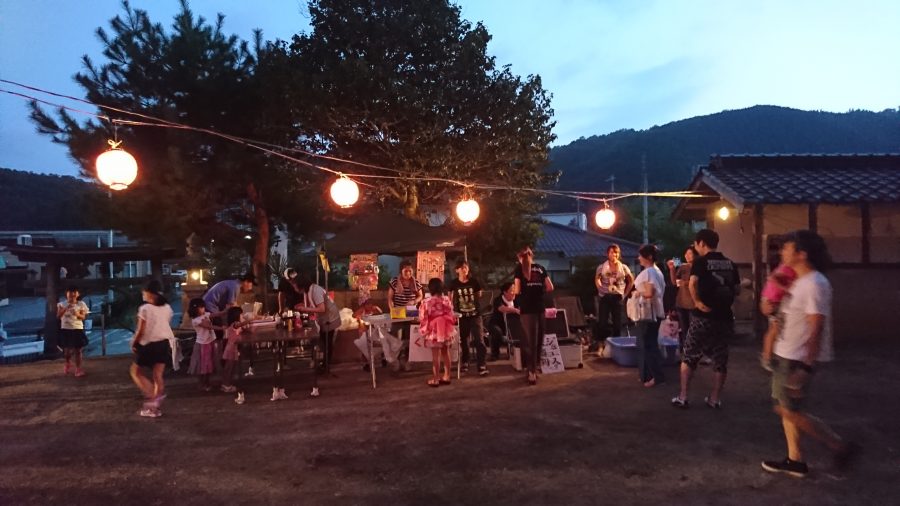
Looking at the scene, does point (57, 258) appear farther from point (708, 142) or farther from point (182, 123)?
point (708, 142)

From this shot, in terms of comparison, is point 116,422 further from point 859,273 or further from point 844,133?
point 844,133

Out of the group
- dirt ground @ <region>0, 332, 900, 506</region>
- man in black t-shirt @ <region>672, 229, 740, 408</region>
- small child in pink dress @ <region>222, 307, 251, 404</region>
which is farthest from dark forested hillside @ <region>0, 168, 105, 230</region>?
man in black t-shirt @ <region>672, 229, 740, 408</region>

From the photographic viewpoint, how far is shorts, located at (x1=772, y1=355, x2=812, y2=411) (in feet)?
12.9

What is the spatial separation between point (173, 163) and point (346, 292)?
4509 millimetres

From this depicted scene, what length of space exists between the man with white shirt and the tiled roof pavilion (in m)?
5.69

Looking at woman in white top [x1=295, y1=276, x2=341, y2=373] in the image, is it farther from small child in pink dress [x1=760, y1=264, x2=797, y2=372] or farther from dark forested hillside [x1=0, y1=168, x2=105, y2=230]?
dark forested hillside [x1=0, y1=168, x2=105, y2=230]

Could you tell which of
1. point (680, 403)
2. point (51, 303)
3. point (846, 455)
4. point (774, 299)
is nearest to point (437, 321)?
point (680, 403)

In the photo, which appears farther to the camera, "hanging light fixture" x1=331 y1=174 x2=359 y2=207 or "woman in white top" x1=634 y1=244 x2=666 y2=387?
"hanging light fixture" x1=331 y1=174 x2=359 y2=207

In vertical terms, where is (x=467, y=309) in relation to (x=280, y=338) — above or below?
above

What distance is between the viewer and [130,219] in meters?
12.0

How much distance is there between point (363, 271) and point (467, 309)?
11.3 ft

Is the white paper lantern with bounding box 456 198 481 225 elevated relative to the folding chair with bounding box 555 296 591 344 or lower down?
elevated

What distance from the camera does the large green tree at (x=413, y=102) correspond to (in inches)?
454

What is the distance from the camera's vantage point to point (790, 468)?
4.09m
